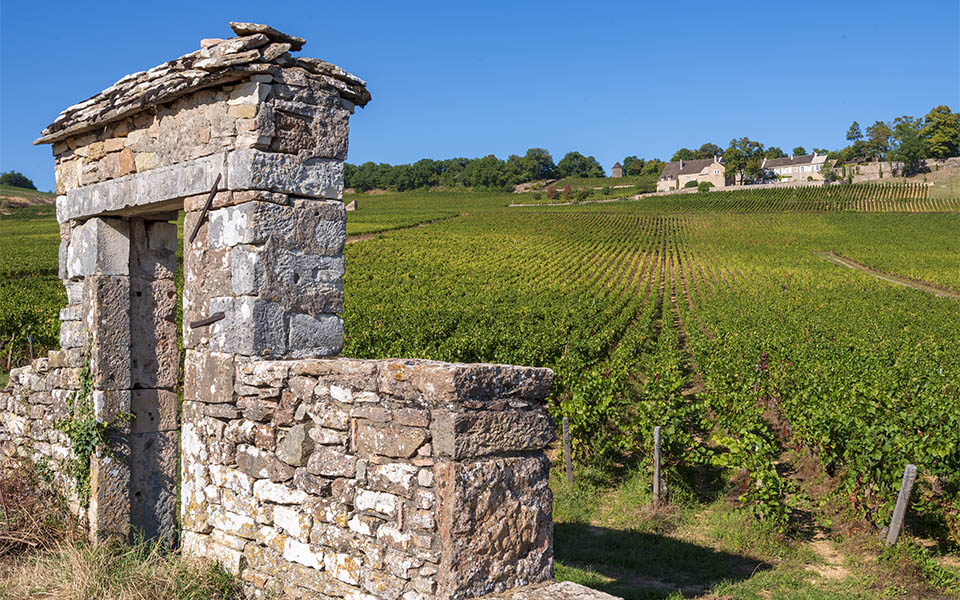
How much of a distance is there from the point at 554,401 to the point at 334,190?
6894 millimetres

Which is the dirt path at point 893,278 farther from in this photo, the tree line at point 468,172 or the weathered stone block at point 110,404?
the tree line at point 468,172

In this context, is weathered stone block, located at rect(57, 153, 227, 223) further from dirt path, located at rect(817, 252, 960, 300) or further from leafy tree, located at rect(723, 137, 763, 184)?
leafy tree, located at rect(723, 137, 763, 184)

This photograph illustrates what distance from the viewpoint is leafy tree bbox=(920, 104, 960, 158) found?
111 meters

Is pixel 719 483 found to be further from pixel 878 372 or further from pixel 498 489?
pixel 498 489

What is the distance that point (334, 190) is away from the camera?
5.57 m

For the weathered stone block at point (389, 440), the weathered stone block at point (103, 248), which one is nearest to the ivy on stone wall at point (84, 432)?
the weathered stone block at point (103, 248)

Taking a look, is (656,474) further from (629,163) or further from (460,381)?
(629,163)

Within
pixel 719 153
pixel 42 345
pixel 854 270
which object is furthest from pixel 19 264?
pixel 719 153

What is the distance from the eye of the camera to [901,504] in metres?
7.07

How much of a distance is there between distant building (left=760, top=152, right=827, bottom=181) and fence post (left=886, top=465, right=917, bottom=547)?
417 feet

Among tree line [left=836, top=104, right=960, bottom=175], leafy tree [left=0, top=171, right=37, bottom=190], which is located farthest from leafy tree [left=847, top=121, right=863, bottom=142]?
leafy tree [left=0, top=171, right=37, bottom=190]

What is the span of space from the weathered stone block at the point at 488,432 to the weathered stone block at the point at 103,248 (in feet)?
14.2

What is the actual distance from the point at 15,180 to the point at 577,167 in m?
101

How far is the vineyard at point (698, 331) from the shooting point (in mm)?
8250
